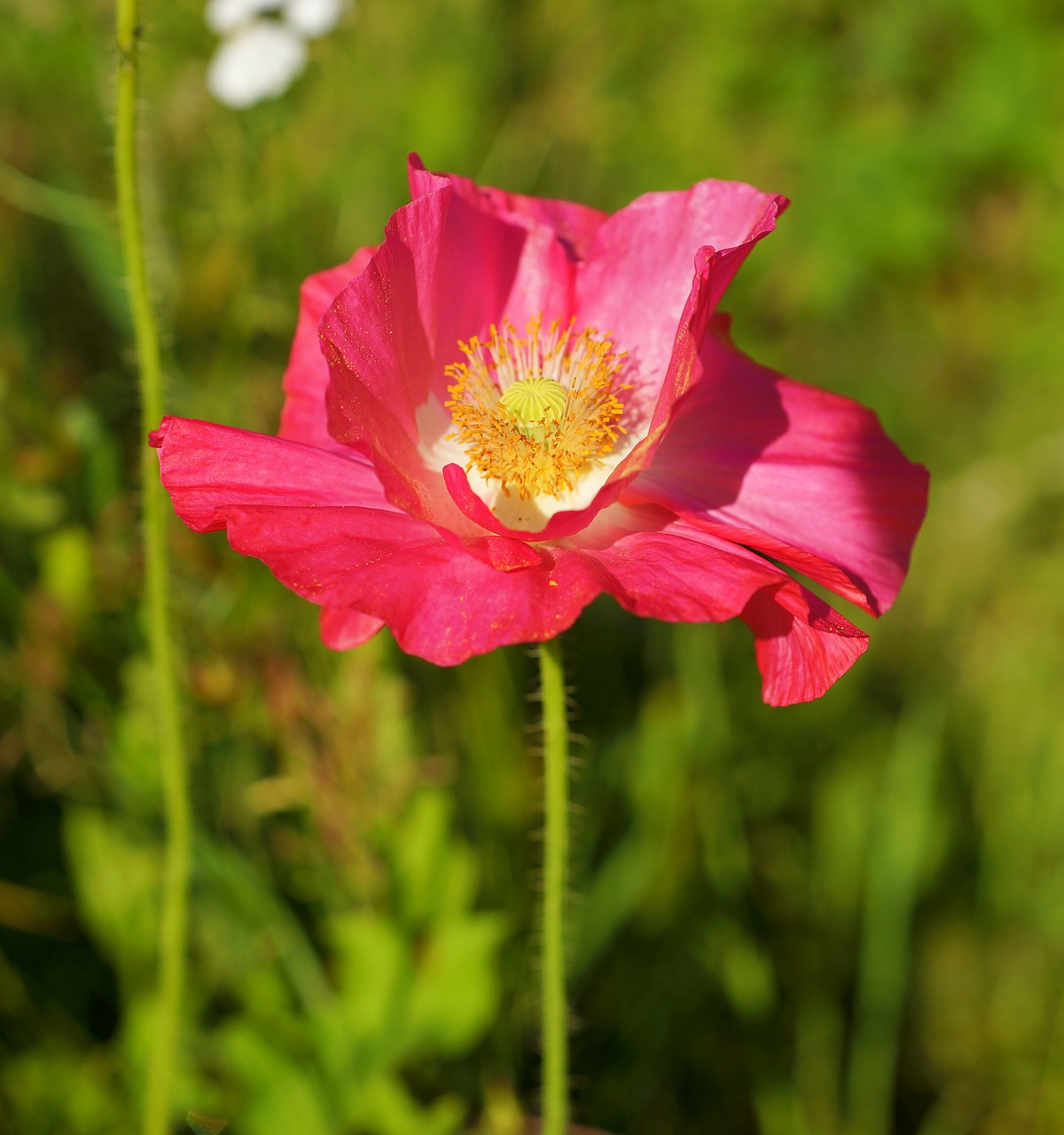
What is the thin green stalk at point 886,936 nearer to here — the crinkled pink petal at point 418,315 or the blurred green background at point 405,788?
the blurred green background at point 405,788

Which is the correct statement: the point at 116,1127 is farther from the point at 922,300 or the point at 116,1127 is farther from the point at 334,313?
the point at 922,300

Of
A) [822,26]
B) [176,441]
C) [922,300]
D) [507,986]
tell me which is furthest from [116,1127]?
[822,26]

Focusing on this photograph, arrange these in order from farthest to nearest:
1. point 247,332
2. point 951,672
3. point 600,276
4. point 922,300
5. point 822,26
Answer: point 822,26 < point 922,300 < point 951,672 < point 247,332 < point 600,276

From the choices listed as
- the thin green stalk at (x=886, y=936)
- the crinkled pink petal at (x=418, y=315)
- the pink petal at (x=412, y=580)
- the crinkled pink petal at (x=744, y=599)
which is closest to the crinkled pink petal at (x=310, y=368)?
the crinkled pink petal at (x=418, y=315)

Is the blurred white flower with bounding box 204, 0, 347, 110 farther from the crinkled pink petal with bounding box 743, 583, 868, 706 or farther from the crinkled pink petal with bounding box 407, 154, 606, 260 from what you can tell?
the crinkled pink petal with bounding box 743, 583, 868, 706

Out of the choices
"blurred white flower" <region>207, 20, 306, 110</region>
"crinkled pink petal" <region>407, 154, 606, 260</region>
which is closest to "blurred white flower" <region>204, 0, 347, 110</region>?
"blurred white flower" <region>207, 20, 306, 110</region>

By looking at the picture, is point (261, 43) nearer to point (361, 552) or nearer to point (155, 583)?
point (155, 583)
